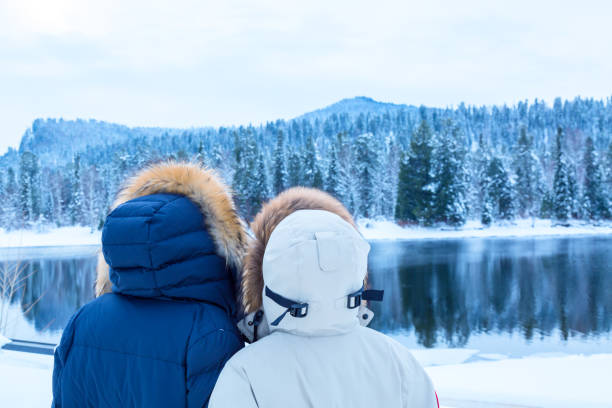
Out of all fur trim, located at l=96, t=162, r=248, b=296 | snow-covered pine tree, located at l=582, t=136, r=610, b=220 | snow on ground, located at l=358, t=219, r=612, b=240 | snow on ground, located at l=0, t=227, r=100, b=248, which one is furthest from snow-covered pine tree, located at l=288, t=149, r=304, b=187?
fur trim, located at l=96, t=162, r=248, b=296

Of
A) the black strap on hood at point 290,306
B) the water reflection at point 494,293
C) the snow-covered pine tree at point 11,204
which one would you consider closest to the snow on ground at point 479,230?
the water reflection at point 494,293

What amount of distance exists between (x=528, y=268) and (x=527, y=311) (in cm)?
514

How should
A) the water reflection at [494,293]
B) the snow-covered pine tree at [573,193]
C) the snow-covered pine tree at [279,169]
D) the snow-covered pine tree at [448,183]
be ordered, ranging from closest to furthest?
the water reflection at [494,293], the snow-covered pine tree at [448,183], the snow-covered pine tree at [573,193], the snow-covered pine tree at [279,169]

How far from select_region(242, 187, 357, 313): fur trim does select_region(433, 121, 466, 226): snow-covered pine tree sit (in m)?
26.7

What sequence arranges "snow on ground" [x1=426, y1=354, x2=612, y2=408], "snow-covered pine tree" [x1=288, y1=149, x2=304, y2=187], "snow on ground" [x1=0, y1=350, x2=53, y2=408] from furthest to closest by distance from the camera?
1. "snow-covered pine tree" [x1=288, y1=149, x2=304, y2=187]
2. "snow on ground" [x1=0, y1=350, x2=53, y2=408]
3. "snow on ground" [x1=426, y1=354, x2=612, y2=408]

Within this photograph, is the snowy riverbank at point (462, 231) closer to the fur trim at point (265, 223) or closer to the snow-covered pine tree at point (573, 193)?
the snow-covered pine tree at point (573, 193)

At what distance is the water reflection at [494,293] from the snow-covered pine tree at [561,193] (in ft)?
32.8

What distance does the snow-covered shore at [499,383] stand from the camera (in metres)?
1.83

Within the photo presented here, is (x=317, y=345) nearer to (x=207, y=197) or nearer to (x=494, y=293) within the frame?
(x=207, y=197)

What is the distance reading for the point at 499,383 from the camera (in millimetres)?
2496

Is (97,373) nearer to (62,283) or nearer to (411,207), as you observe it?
(62,283)

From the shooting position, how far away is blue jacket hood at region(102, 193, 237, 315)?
0.87 meters

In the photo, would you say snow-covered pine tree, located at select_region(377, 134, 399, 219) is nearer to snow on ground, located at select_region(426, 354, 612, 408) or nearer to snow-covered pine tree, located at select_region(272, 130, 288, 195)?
snow-covered pine tree, located at select_region(272, 130, 288, 195)

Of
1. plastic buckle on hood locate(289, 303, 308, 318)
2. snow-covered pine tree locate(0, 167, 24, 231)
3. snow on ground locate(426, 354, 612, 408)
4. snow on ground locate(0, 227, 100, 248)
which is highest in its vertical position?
plastic buckle on hood locate(289, 303, 308, 318)
